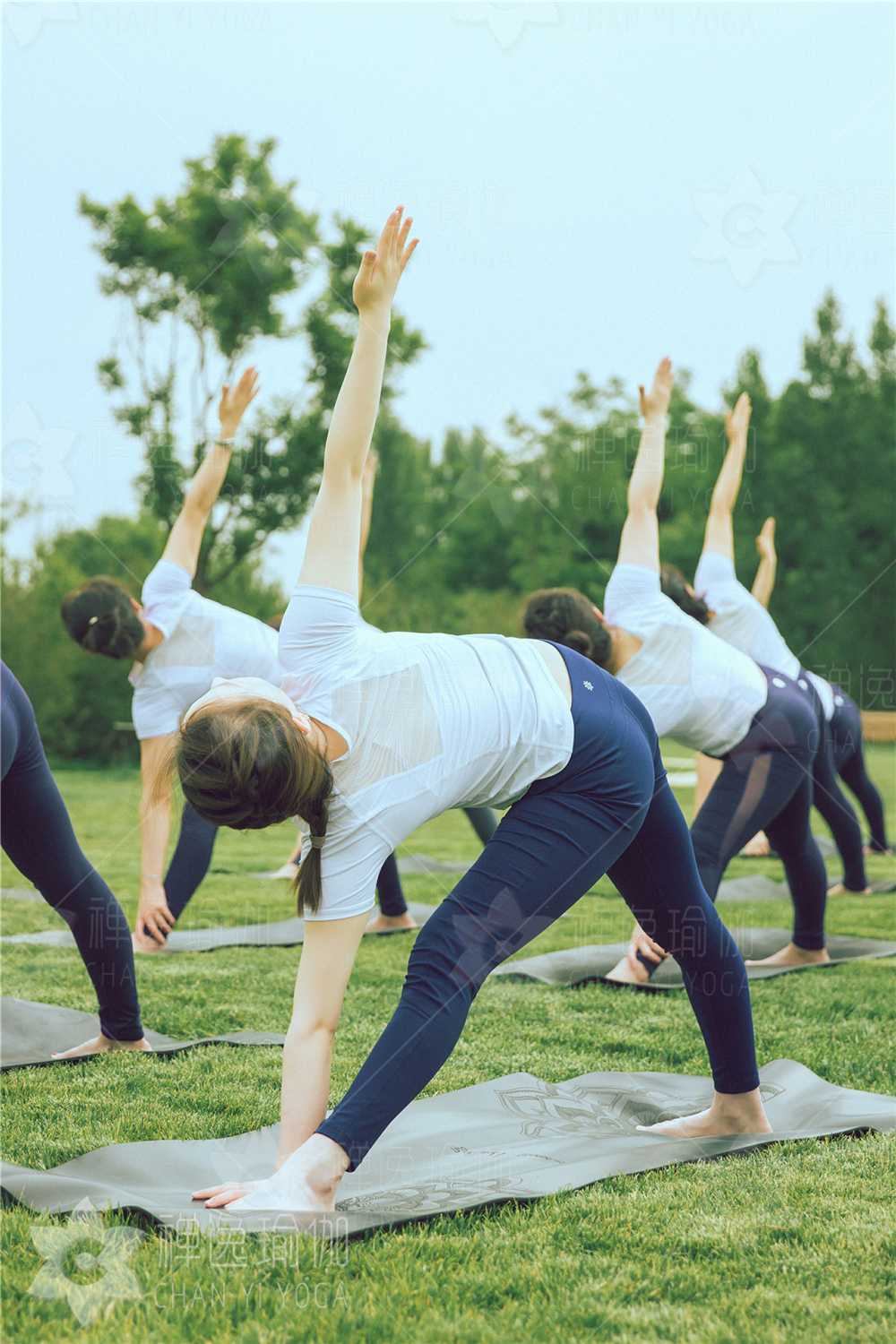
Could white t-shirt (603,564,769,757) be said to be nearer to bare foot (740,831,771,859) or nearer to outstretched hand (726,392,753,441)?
outstretched hand (726,392,753,441)

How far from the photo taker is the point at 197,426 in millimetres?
15469

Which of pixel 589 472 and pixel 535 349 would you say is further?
pixel 589 472

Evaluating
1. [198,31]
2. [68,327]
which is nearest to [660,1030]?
[198,31]

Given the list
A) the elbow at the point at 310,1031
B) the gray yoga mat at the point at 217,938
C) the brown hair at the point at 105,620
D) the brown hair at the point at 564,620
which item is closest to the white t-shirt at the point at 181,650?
the brown hair at the point at 105,620

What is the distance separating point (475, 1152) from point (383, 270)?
71.9 inches

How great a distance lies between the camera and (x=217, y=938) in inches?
224

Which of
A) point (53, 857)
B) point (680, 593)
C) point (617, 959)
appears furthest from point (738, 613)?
point (53, 857)

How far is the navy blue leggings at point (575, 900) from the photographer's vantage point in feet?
7.40

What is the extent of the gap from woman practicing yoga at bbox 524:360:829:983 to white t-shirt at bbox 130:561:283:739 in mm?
1371

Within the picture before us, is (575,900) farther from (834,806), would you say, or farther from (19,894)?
(19,894)

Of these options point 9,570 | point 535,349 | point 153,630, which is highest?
point 535,349

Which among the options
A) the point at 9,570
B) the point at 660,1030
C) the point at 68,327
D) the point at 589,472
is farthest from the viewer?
the point at 589,472

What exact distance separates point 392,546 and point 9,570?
12540mm

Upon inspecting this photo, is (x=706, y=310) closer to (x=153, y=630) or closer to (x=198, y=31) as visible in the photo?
(x=198, y=31)
